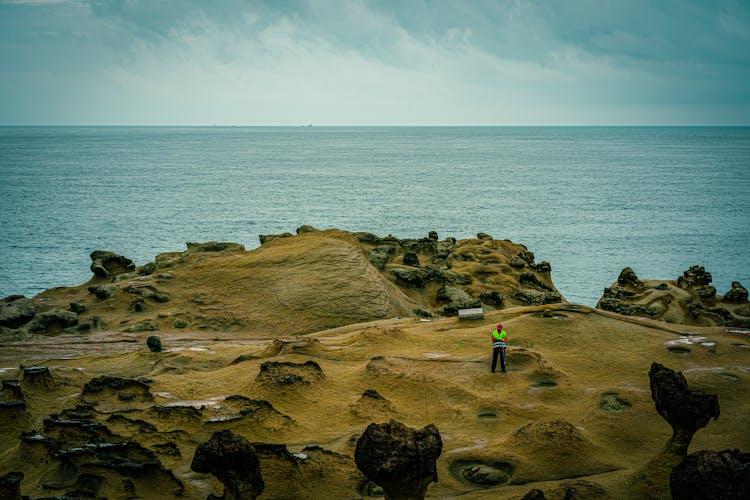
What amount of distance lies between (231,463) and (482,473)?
15.6ft

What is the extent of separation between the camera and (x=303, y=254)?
2902cm

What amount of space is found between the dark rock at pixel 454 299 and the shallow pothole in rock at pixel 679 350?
10.3m

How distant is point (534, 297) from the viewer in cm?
3088

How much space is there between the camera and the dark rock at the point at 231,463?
33.8 ft

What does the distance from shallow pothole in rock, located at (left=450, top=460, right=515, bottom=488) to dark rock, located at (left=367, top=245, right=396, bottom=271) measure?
18.8 metres

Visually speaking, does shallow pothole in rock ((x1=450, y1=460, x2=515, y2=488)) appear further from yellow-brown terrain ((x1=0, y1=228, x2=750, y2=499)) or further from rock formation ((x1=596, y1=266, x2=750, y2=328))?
rock formation ((x1=596, y1=266, x2=750, y2=328))

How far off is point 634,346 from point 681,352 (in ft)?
3.85

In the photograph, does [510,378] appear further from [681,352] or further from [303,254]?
[303,254]

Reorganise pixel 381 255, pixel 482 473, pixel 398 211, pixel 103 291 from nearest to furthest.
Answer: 1. pixel 482 473
2. pixel 103 291
3. pixel 381 255
4. pixel 398 211

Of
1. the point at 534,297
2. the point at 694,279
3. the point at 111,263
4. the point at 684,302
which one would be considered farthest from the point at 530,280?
the point at 111,263

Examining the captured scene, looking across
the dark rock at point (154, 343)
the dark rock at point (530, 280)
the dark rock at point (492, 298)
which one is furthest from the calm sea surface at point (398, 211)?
the dark rock at point (154, 343)

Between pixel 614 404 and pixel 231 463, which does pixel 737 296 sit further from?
pixel 231 463

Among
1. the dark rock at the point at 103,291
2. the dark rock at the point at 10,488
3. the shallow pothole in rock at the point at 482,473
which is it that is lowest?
the dark rock at the point at 103,291

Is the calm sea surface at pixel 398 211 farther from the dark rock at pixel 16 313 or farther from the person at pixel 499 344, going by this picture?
the person at pixel 499 344
